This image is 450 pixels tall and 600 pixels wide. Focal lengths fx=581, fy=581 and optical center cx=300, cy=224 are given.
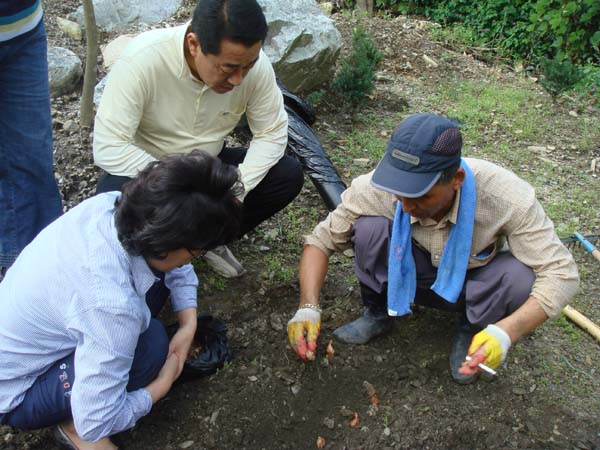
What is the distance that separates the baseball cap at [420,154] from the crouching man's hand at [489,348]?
21.2 inches

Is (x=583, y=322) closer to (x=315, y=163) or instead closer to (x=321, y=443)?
(x=321, y=443)

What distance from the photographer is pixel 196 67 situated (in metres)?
2.38

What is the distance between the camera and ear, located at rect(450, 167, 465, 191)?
2.01 meters

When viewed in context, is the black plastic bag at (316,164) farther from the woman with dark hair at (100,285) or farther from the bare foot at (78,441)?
the bare foot at (78,441)

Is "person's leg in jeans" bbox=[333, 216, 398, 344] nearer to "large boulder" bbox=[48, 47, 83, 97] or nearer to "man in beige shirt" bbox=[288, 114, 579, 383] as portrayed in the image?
"man in beige shirt" bbox=[288, 114, 579, 383]

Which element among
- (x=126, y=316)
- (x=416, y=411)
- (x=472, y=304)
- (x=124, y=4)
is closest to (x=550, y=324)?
(x=472, y=304)

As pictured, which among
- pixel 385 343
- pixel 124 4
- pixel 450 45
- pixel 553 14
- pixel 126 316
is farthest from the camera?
pixel 450 45

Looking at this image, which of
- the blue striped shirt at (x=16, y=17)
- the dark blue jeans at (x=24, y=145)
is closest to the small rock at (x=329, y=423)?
the dark blue jeans at (x=24, y=145)

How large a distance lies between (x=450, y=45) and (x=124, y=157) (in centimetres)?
506

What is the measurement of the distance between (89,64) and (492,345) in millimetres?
2678

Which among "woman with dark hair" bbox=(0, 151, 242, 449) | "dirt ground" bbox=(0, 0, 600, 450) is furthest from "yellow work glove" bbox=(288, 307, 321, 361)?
"woman with dark hair" bbox=(0, 151, 242, 449)

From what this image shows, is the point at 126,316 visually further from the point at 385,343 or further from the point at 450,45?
the point at 450,45

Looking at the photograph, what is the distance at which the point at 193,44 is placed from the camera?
7.50ft

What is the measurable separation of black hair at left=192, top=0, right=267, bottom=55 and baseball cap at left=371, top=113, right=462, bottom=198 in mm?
665
